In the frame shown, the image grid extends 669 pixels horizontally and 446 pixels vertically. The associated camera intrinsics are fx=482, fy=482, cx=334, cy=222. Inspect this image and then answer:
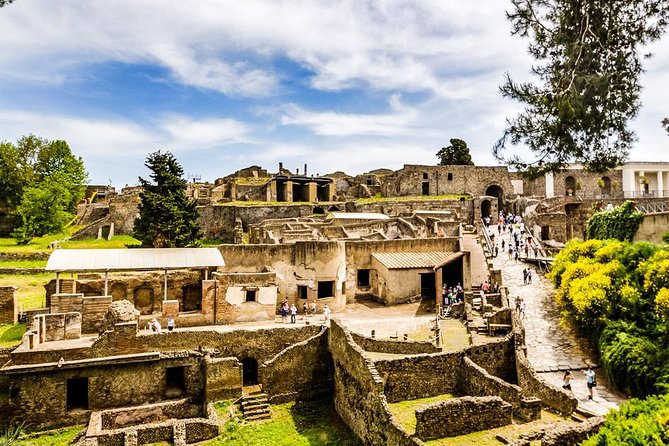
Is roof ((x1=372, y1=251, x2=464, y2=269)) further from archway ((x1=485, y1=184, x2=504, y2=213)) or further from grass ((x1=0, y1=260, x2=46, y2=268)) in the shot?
archway ((x1=485, y1=184, x2=504, y2=213))

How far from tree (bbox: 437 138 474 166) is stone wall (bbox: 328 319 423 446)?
4562 cm

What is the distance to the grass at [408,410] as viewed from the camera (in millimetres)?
12930

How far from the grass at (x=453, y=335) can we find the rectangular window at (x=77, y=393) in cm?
1274

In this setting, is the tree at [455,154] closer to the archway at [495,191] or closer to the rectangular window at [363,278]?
the archway at [495,191]

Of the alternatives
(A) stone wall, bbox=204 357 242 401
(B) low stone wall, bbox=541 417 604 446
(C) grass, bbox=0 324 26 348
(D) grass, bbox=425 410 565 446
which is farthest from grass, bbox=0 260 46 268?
(B) low stone wall, bbox=541 417 604 446

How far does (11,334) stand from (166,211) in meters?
13.2

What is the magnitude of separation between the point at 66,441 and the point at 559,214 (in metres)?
34.3

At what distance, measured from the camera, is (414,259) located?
26469mm

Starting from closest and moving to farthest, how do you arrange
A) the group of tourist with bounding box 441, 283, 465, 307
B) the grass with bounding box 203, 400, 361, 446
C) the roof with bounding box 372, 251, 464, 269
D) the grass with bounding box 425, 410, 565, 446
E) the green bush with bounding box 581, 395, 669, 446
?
the green bush with bounding box 581, 395, 669, 446
the grass with bounding box 425, 410, 565, 446
the grass with bounding box 203, 400, 361, 446
the group of tourist with bounding box 441, 283, 465, 307
the roof with bounding box 372, 251, 464, 269

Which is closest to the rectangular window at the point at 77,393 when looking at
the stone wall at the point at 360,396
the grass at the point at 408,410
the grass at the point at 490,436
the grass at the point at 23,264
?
the stone wall at the point at 360,396

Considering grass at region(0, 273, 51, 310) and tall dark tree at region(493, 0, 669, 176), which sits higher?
tall dark tree at region(493, 0, 669, 176)

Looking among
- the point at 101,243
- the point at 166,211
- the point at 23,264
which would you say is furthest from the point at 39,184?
the point at 166,211

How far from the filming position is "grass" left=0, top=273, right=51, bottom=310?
22406 millimetres

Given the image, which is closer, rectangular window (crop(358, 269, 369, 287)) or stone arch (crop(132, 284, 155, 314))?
stone arch (crop(132, 284, 155, 314))
